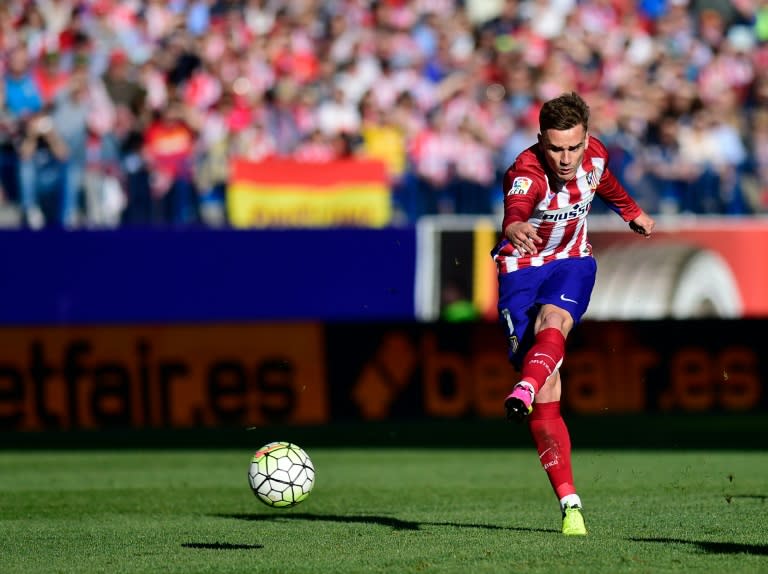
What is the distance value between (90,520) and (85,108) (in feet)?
31.8

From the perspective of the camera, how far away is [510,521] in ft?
28.2

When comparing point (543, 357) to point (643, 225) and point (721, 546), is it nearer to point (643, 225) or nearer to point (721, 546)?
point (721, 546)

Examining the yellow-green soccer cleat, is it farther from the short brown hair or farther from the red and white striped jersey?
the short brown hair

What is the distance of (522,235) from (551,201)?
74cm

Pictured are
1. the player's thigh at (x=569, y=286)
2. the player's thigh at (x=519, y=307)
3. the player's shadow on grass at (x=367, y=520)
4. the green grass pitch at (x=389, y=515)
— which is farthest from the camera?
the player's shadow on grass at (x=367, y=520)

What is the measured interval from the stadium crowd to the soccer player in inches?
414

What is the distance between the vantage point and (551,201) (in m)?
7.93

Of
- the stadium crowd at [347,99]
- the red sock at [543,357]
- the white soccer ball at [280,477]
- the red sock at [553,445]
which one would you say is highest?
the stadium crowd at [347,99]

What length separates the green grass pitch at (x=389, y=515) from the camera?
6.92 m

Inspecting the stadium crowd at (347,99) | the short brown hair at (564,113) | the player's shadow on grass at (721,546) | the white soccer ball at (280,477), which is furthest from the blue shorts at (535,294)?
the stadium crowd at (347,99)

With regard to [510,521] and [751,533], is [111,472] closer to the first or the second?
[510,521]

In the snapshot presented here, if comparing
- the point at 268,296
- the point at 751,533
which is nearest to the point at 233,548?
the point at 751,533

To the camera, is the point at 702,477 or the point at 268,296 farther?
the point at 268,296

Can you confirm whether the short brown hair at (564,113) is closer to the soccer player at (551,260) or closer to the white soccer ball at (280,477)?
the soccer player at (551,260)
